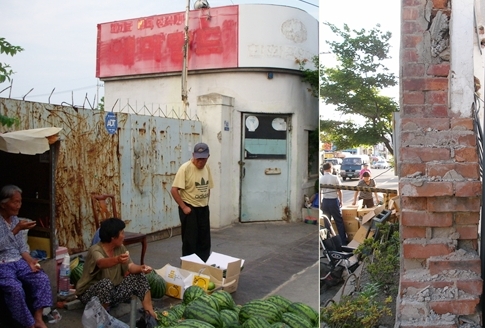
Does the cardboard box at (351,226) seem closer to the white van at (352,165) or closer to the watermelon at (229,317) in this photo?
the white van at (352,165)

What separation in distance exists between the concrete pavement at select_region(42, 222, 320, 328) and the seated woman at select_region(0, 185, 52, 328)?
0.24 metres

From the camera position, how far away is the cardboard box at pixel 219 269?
3.13 metres

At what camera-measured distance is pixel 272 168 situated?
340cm

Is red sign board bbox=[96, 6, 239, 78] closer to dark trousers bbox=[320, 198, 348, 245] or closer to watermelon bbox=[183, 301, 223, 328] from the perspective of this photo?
watermelon bbox=[183, 301, 223, 328]

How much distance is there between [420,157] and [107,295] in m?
2.00

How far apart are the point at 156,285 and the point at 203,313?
74cm

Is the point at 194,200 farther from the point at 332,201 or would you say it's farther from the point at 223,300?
the point at 332,201

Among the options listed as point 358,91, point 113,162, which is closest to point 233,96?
point 113,162

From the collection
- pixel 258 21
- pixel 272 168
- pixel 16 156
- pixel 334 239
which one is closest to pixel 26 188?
pixel 16 156

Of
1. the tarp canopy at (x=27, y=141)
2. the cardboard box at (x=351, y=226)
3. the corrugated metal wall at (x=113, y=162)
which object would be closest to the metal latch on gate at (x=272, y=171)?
the tarp canopy at (x=27, y=141)

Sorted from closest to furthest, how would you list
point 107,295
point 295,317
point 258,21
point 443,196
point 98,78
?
point 443,196, point 295,317, point 107,295, point 258,21, point 98,78

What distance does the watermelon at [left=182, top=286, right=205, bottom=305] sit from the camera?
2.78 metres

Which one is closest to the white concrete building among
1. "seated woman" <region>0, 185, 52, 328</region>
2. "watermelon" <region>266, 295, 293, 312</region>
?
"watermelon" <region>266, 295, 293, 312</region>

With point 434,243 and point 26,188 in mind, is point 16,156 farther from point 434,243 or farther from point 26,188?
point 434,243
